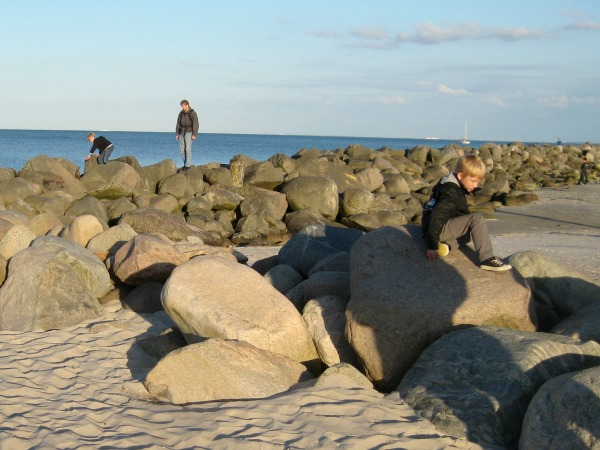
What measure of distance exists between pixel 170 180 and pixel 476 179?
13389 mm

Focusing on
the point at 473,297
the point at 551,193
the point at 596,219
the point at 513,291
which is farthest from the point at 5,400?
the point at 551,193

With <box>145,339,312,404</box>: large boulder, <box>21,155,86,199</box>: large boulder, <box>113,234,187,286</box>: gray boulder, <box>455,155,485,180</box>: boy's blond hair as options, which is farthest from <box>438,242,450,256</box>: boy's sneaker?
<box>21,155,86,199</box>: large boulder

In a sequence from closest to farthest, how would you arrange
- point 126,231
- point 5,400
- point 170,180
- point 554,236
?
point 5,400 → point 126,231 → point 554,236 → point 170,180

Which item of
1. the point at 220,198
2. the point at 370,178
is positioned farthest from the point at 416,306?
the point at 370,178

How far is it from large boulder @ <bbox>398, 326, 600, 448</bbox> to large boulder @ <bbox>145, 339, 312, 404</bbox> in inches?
46.5

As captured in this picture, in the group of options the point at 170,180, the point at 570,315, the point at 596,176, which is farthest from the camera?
the point at 596,176

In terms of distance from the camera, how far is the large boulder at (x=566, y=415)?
445cm

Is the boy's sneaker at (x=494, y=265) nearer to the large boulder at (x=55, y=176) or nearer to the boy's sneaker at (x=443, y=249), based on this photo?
the boy's sneaker at (x=443, y=249)

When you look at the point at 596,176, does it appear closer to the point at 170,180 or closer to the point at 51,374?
the point at 170,180

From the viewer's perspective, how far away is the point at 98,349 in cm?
746

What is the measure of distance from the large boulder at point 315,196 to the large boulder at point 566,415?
1366cm

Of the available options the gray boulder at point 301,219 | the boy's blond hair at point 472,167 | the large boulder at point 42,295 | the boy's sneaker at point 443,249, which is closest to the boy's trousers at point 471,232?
the boy's sneaker at point 443,249

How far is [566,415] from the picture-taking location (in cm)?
458

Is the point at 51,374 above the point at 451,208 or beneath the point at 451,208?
beneath
